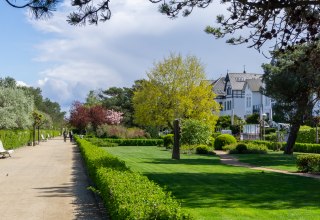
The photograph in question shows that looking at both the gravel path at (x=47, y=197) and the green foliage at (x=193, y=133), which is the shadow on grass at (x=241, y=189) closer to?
the gravel path at (x=47, y=197)

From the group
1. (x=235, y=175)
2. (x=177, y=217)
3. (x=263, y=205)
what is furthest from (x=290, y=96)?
(x=177, y=217)

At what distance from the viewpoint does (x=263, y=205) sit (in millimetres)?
10711

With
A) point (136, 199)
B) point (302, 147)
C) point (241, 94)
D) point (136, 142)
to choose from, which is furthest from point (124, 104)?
point (136, 199)

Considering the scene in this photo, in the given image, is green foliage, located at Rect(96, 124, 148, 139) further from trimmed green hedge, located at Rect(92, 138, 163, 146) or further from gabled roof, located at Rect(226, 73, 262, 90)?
gabled roof, located at Rect(226, 73, 262, 90)

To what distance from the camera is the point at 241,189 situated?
13188 millimetres

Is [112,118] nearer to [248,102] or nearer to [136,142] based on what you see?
[136,142]

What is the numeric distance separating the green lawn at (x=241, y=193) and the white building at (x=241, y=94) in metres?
59.4

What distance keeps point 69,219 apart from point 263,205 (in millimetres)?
4286

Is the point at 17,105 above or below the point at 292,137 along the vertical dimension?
above

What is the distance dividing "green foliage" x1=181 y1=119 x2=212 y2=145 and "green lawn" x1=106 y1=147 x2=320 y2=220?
16.8m

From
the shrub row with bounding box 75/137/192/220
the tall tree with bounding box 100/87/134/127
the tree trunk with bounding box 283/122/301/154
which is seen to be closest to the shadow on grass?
the shrub row with bounding box 75/137/192/220

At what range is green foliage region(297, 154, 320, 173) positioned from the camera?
17.7 meters

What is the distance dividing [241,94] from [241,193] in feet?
229

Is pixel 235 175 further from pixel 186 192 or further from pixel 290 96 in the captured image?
pixel 290 96
